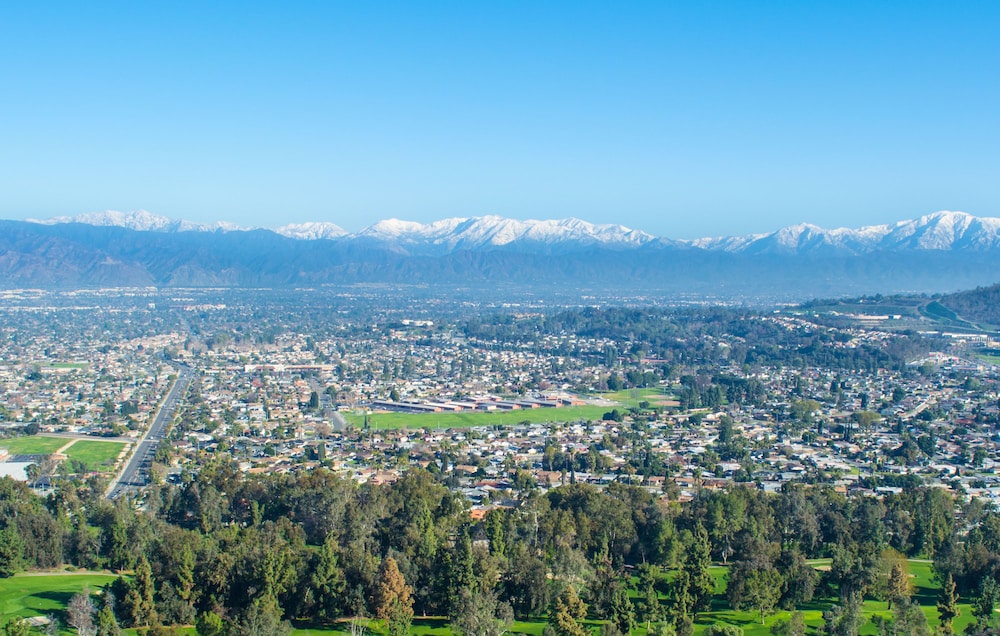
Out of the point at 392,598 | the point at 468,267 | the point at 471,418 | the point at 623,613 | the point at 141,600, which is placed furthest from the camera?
the point at 468,267

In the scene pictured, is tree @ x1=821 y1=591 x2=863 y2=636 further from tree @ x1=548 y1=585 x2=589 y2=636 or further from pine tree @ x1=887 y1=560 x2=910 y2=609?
tree @ x1=548 y1=585 x2=589 y2=636

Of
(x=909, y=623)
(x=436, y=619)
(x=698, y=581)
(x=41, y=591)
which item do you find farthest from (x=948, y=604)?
(x=41, y=591)

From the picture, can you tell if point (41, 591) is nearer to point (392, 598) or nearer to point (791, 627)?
point (392, 598)

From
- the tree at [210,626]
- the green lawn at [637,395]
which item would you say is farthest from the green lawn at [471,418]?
the tree at [210,626]

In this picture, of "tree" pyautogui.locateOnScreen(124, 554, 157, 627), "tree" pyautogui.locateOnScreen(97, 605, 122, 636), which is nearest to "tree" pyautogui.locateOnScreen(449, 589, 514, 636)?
"tree" pyautogui.locateOnScreen(124, 554, 157, 627)

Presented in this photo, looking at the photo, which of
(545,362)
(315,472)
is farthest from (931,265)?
(315,472)

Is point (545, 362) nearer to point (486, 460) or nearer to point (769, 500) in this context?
point (486, 460)

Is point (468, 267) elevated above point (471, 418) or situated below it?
above
